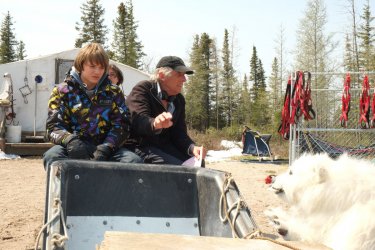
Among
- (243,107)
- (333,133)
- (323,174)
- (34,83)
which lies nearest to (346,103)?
(333,133)

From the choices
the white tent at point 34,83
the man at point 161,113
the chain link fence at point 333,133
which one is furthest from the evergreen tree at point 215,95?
the man at point 161,113

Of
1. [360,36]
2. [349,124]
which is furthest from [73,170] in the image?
[360,36]

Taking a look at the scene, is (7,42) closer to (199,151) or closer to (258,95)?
(258,95)

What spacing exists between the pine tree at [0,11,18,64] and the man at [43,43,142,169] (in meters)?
39.4

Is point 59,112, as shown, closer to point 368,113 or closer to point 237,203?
point 237,203

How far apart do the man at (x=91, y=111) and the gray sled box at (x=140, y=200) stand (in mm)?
310

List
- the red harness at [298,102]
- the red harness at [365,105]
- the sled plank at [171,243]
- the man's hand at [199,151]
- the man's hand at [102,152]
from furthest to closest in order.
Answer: the red harness at [298,102], the red harness at [365,105], the man's hand at [199,151], the man's hand at [102,152], the sled plank at [171,243]

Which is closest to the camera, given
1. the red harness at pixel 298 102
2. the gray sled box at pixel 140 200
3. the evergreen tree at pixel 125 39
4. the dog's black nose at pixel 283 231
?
the gray sled box at pixel 140 200

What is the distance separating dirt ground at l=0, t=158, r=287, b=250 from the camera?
4.04 meters

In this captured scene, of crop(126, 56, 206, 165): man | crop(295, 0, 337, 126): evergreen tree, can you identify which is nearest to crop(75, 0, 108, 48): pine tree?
crop(295, 0, 337, 126): evergreen tree

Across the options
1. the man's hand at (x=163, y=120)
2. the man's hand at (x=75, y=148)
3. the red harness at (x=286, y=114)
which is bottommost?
the man's hand at (x=75, y=148)

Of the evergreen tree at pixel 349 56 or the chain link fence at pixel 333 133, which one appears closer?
the chain link fence at pixel 333 133

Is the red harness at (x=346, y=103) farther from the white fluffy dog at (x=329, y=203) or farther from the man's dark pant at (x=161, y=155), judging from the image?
the white fluffy dog at (x=329, y=203)

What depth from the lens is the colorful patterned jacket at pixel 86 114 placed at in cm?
269
